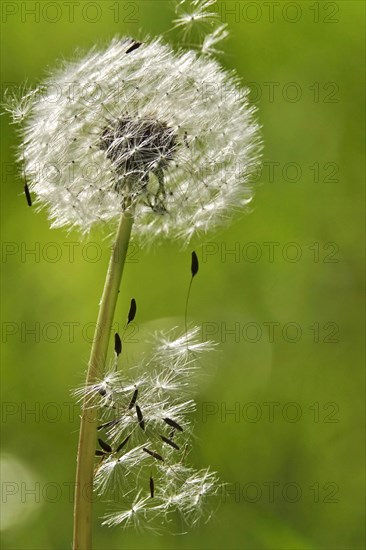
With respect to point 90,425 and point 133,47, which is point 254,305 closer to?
point 133,47

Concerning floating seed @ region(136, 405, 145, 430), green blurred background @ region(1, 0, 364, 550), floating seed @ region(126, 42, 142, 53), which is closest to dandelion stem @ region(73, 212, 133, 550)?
floating seed @ region(136, 405, 145, 430)

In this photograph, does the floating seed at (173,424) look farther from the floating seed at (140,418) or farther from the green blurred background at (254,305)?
the green blurred background at (254,305)

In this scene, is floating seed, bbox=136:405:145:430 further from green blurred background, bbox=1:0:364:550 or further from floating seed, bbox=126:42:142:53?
green blurred background, bbox=1:0:364:550

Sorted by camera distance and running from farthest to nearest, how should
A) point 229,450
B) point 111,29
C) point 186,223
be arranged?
point 111,29, point 229,450, point 186,223

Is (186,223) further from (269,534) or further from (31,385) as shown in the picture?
(31,385)

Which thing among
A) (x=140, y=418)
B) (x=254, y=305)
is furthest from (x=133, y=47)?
(x=254, y=305)

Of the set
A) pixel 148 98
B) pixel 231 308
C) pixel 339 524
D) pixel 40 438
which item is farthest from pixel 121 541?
pixel 148 98
